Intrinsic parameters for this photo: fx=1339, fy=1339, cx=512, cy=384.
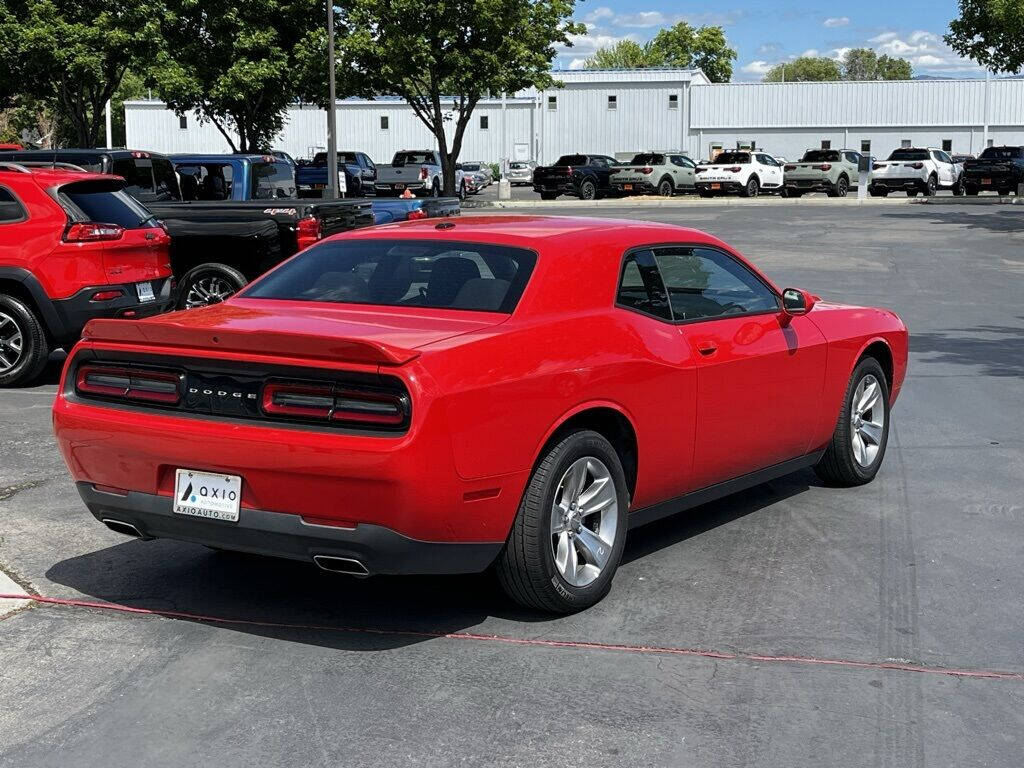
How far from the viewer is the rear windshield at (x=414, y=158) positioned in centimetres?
5109

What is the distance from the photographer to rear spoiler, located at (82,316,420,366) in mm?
4594

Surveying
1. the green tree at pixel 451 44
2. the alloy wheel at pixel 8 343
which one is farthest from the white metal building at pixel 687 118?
the alloy wheel at pixel 8 343

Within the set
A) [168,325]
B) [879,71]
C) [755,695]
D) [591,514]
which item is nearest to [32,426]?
[168,325]

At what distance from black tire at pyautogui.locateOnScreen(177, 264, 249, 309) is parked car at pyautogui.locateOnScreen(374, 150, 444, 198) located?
1372 inches

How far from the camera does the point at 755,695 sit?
445cm

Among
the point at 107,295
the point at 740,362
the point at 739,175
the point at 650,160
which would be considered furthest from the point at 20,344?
the point at 650,160

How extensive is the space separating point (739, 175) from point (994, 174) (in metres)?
9.34

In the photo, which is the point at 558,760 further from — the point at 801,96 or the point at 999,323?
the point at 801,96

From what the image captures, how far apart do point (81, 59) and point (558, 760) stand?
131 feet

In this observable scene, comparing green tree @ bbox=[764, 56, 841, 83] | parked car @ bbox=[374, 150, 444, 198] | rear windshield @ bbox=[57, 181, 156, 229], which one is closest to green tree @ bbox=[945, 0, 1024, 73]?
parked car @ bbox=[374, 150, 444, 198]

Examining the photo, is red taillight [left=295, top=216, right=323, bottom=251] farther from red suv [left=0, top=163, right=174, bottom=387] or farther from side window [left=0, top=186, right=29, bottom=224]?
side window [left=0, top=186, right=29, bottom=224]

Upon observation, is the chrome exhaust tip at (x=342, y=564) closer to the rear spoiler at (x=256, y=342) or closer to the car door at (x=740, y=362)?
the rear spoiler at (x=256, y=342)

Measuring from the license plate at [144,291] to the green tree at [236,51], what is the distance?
3323 centimetres

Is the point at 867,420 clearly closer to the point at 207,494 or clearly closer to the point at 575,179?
the point at 207,494
